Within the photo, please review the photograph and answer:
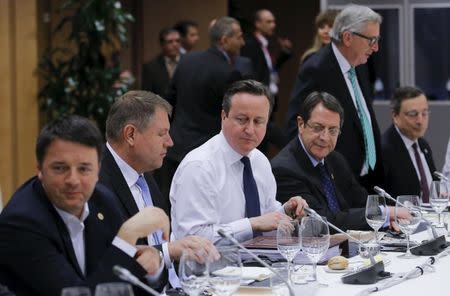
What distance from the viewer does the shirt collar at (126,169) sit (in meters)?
3.70

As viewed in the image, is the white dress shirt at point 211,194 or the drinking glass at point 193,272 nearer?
the drinking glass at point 193,272

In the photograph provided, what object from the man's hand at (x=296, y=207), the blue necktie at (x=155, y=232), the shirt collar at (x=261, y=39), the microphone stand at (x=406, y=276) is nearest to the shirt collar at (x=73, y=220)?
the blue necktie at (x=155, y=232)

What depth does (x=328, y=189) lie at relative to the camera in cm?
480

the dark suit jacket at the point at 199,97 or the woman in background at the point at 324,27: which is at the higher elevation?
the woman in background at the point at 324,27

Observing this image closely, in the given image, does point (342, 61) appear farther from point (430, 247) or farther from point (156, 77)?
point (156, 77)

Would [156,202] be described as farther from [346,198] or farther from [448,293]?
[346,198]

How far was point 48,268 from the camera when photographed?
9.29 feet

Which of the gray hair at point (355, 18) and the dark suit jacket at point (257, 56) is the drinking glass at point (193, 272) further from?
the dark suit jacket at point (257, 56)

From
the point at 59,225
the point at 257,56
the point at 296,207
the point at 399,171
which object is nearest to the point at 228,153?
the point at 296,207

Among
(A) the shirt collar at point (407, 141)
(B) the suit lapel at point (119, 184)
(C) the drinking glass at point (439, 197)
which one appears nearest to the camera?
(B) the suit lapel at point (119, 184)

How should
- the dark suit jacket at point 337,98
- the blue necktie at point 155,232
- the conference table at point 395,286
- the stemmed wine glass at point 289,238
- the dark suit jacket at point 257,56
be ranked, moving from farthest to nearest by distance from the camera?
1. the dark suit jacket at point 257,56
2. the dark suit jacket at point 337,98
3. the blue necktie at point 155,232
4. the stemmed wine glass at point 289,238
5. the conference table at point 395,286

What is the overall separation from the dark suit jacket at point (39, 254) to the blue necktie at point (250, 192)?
55.7 inches

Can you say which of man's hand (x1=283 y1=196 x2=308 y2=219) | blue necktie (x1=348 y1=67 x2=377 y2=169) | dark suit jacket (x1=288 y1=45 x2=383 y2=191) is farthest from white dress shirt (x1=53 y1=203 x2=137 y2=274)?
blue necktie (x1=348 y1=67 x2=377 y2=169)

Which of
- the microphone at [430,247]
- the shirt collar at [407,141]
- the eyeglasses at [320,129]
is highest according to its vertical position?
the eyeglasses at [320,129]
